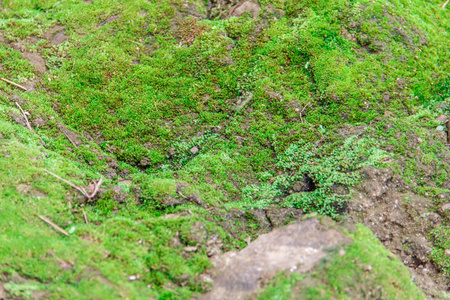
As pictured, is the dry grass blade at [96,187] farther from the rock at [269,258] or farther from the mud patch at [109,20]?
the mud patch at [109,20]

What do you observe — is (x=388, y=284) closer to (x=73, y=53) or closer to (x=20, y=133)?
(x=20, y=133)

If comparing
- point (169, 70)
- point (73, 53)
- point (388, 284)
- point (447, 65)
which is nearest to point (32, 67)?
point (73, 53)

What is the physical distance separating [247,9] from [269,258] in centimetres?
593

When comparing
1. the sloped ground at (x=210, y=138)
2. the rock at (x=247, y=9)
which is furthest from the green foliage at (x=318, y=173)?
the rock at (x=247, y=9)

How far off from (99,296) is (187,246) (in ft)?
4.04

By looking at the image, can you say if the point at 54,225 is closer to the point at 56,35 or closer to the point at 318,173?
the point at 318,173

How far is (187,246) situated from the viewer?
4.53 metres

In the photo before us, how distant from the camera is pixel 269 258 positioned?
430 cm

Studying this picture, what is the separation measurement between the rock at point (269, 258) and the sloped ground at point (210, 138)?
0.62ft

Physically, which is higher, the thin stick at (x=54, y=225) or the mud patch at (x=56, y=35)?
the mud patch at (x=56, y=35)

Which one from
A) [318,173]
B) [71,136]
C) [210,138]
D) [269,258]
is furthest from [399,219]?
[71,136]

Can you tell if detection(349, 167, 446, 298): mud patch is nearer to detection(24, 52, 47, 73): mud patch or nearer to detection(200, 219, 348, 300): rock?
detection(200, 219, 348, 300): rock

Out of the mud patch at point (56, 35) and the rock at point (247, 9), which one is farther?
the rock at point (247, 9)

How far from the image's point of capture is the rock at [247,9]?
783cm
